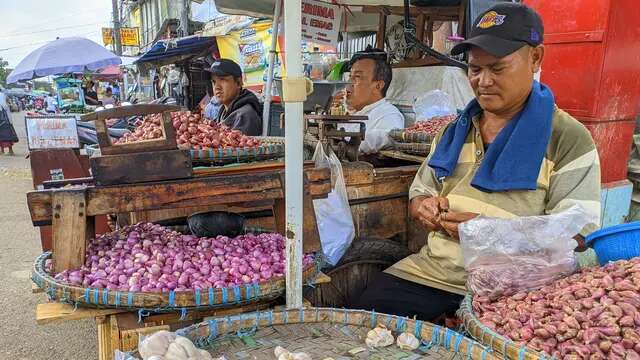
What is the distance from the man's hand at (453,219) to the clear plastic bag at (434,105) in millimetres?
2426

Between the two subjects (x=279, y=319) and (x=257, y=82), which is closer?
(x=279, y=319)

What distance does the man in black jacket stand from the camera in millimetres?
4422

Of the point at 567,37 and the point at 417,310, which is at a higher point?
the point at 567,37

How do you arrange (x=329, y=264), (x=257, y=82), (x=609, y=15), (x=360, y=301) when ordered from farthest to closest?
1. (x=257, y=82)
2. (x=609, y=15)
3. (x=329, y=264)
4. (x=360, y=301)

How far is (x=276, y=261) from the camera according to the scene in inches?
78.8

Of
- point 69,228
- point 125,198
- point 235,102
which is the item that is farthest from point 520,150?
point 235,102

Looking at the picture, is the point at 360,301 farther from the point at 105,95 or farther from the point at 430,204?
the point at 105,95

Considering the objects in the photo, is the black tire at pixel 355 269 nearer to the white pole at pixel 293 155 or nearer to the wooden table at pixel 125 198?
the wooden table at pixel 125 198

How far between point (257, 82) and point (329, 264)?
932cm

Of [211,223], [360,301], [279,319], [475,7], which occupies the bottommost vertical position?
[360,301]

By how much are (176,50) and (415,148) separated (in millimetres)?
8781

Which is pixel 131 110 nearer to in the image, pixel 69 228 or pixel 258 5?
→ pixel 69 228

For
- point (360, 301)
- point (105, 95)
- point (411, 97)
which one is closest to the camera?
point (360, 301)

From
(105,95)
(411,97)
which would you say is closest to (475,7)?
(411,97)
